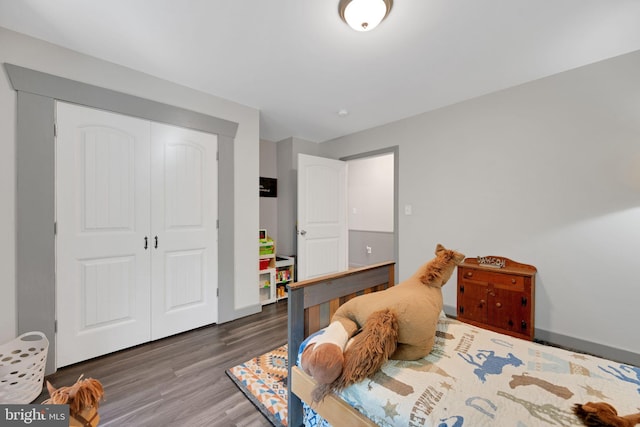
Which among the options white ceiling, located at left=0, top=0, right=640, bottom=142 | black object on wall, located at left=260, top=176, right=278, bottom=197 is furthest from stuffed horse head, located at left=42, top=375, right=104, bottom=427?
black object on wall, located at left=260, top=176, right=278, bottom=197

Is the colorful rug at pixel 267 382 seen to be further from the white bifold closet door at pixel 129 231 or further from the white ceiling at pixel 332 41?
the white ceiling at pixel 332 41

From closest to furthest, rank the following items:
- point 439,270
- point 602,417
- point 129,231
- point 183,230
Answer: point 602,417 → point 439,270 → point 129,231 → point 183,230

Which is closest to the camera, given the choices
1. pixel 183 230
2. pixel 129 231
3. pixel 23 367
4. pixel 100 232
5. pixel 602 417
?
pixel 602 417

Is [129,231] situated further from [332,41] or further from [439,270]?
[439,270]

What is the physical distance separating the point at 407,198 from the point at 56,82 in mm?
3343

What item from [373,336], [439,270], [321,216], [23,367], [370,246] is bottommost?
[23,367]

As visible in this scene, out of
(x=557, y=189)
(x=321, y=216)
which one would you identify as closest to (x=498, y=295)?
(x=557, y=189)

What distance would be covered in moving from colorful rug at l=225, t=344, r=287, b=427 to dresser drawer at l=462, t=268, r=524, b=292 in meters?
1.82

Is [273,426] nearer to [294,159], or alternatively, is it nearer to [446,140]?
[446,140]

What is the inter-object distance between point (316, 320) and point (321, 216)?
7.93 ft

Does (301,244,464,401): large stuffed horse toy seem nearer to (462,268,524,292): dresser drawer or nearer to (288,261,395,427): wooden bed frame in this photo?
(288,261,395,427): wooden bed frame

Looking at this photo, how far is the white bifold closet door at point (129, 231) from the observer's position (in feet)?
6.35

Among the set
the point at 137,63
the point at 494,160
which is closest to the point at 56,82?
the point at 137,63

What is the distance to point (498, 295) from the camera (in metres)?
2.31
